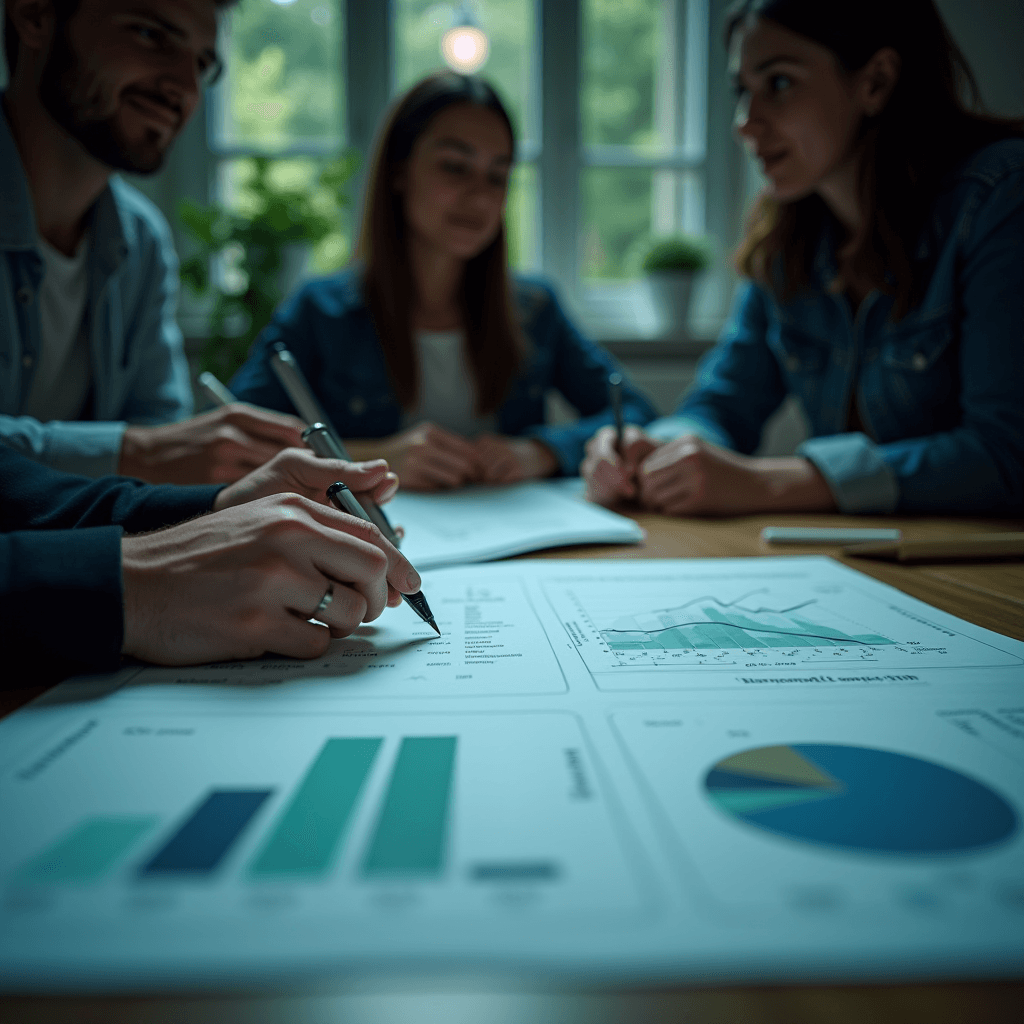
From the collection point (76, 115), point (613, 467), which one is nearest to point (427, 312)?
point (76, 115)

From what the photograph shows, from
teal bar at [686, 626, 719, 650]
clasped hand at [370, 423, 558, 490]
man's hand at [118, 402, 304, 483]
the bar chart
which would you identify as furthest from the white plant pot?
the bar chart

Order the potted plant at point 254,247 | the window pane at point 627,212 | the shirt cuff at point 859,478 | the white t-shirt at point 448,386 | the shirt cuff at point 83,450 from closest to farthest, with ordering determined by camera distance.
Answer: the shirt cuff at point 83,450
the shirt cuff at point 859,478
the white t-shirt at point 448,386
the potted plant at point 254,247
the window pane at point 627,212

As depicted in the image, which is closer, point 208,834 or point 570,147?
point 208,834

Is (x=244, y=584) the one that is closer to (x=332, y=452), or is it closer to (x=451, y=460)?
(x=332, y=452)

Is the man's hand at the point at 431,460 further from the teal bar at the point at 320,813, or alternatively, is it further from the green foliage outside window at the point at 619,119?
the green foliage outside window at the point at 619,119

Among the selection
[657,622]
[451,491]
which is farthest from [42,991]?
[451,491]

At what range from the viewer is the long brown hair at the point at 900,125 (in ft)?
3.86

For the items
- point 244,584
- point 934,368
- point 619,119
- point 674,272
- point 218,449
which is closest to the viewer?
point 244,584

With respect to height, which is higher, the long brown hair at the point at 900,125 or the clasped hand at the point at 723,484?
the long brown hair at the point at 900,125

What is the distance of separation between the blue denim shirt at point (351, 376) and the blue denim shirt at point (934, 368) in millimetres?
267

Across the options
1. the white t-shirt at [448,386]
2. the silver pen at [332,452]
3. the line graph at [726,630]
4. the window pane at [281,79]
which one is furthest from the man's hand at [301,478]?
the window pane at [281,79]

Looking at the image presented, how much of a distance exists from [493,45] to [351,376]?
173cm

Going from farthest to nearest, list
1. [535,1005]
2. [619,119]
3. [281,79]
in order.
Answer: [619,119], [281,79], [535,1005]

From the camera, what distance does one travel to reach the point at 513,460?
4.22 feet
